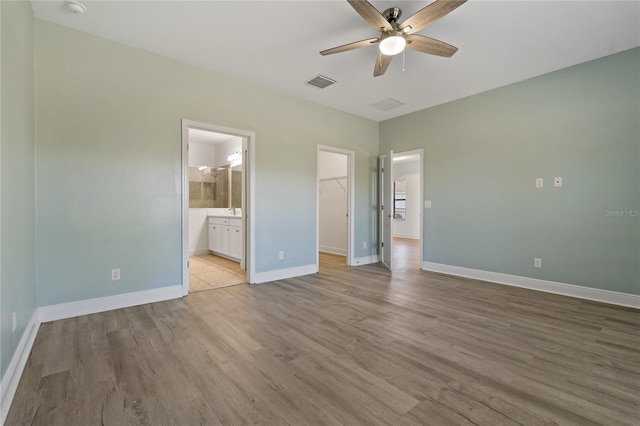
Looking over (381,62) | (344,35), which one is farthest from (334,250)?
(344,35)

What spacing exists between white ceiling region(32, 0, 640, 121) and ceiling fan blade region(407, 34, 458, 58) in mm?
230

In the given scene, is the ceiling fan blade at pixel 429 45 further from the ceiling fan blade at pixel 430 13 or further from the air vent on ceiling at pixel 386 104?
the air vent on ceiling at pixel 386 104

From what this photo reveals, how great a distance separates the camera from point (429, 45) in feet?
8.79

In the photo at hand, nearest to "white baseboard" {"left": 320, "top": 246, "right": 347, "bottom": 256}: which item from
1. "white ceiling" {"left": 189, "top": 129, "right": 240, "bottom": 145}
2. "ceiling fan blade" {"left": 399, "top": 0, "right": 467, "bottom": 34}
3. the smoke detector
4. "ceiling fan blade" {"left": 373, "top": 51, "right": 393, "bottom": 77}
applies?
"white ceiling" {"left": 189, "top": 129, "right": 240, "bottom": 145}

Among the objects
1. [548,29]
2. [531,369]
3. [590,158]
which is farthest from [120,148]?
[590,158]

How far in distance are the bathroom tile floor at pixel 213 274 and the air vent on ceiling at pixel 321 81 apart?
3044 millimetres

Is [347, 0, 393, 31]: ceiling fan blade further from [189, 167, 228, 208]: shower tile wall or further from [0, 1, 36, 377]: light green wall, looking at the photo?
[189, 167, 228, 208]: shower tile wall

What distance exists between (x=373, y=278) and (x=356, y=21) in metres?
3.39

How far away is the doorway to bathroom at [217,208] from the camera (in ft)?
15.4

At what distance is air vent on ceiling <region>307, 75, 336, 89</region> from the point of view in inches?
155

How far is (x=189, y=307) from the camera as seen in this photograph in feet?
10.2

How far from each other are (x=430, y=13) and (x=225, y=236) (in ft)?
16.9

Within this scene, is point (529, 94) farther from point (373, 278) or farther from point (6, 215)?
point (6, 215)

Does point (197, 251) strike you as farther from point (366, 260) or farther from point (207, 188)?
point (366, 260)
